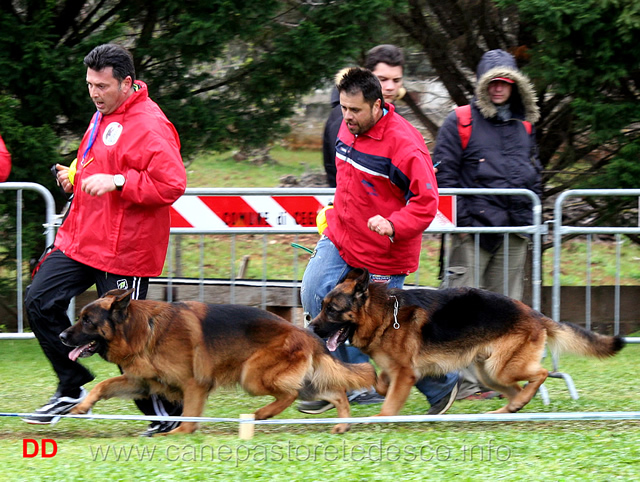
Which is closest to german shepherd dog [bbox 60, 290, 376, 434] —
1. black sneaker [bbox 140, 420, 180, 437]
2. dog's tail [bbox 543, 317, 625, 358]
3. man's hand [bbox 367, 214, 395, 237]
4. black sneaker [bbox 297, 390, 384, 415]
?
black sneaker [bbox 140, 420, 180, 437]

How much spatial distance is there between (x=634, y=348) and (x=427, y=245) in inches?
109

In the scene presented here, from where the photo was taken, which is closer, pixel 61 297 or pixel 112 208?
pixel 112 208

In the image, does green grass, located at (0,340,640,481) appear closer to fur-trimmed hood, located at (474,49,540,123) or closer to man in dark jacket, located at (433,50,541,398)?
man in dark jacket, located at (433,50,541,398)

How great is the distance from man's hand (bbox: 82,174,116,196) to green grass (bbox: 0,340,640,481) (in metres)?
1.43

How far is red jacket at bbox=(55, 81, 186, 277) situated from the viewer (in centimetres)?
496

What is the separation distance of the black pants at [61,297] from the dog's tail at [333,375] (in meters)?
0.99

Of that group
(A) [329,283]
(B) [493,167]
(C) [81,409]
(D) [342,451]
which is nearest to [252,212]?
(A) [329,283]

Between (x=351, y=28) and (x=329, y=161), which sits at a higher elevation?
(x=351, y=28)

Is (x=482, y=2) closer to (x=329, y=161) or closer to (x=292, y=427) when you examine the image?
(x=329, y=161)

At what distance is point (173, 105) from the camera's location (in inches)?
320

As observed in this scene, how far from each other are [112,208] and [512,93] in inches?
128

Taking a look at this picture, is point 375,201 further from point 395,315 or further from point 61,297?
point 61,297

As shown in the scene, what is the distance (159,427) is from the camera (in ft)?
17.3

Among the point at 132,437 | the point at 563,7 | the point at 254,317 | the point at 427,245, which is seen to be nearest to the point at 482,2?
the point at 563,7
